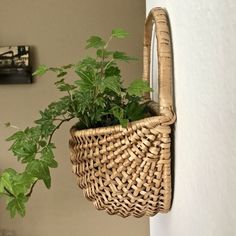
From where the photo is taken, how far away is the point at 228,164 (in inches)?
14.8

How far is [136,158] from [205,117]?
0.99ft

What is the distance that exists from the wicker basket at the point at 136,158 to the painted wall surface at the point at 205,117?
0.10 feet

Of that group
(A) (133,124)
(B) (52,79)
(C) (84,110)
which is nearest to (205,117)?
(A) (133,124)

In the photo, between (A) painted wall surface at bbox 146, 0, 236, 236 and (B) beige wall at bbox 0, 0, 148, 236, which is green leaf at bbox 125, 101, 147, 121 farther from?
(B) beige wall at bbox 0, 0, 148, 236

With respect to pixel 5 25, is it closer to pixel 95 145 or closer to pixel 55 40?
pixel 55 40

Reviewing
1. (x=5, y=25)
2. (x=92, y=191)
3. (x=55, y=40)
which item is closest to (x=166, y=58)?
(x=92, y=191)

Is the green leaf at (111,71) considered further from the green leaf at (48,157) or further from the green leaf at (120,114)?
the green leaf at (48,157)

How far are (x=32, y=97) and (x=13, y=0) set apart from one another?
2.29 feet

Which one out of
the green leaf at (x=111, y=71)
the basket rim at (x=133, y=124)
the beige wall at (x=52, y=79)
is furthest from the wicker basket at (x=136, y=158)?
the beige wall at (x=52, y=79)

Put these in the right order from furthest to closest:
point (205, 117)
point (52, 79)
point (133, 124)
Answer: point (52, 79), point (133, 124), point (205, 117)

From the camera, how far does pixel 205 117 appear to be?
1.56 ft

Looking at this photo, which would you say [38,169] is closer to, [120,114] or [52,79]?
[120,114]

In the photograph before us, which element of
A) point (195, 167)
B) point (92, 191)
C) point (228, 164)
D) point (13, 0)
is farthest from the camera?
point (13, 0)

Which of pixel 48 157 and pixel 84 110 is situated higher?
pixel 84 110
